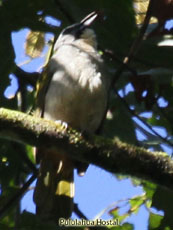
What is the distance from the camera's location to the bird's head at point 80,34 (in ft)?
17.8

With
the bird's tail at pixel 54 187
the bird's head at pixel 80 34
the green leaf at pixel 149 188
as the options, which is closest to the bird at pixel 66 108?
the bird's tail at pixel 54 187

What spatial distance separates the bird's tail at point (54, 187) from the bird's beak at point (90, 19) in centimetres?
123

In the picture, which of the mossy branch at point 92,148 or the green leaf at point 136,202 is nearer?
the mossy branch at point 92,148

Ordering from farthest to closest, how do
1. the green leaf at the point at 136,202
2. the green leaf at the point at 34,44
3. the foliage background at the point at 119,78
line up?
1. the green leaf at the point at 34,44
2. the green leaf at the point at 136,202
3. the foliage background at the point at 119,78

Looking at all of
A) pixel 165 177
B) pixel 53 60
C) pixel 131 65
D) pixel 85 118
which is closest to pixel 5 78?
pixel 53 60

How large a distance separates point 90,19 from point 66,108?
0.94 m

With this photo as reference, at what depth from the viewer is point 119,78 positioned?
16.4 feet

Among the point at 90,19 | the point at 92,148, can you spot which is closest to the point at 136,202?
the point at 90,19

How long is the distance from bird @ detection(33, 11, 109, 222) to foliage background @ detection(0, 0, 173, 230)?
0.54 feet

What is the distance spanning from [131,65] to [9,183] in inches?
60.6

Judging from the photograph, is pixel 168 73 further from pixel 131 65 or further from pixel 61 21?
pixel 61 21

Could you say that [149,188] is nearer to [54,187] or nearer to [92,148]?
[54,187]

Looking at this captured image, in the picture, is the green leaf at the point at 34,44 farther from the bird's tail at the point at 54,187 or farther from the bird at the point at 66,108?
the bird's tail at the point at 54,187

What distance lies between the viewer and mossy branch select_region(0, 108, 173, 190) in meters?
3.41
